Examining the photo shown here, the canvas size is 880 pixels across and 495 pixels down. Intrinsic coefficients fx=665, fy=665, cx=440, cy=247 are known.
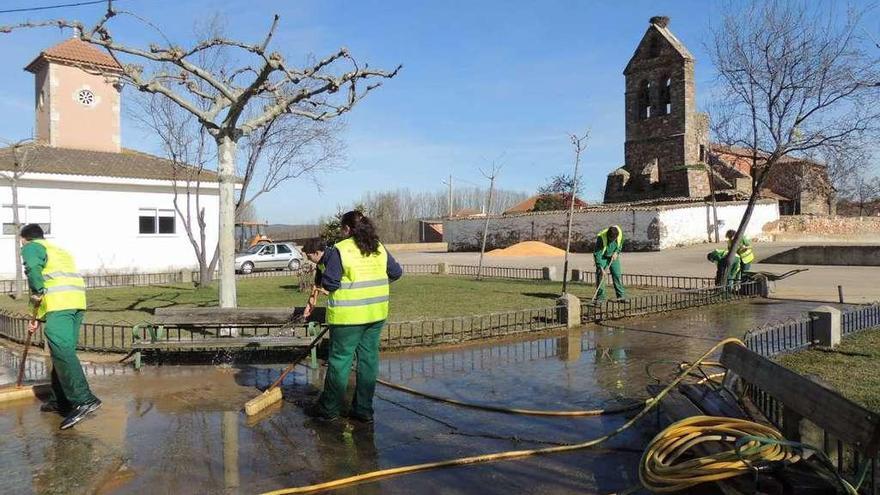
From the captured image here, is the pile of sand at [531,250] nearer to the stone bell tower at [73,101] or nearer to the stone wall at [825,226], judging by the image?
the stone wall at [825,226]

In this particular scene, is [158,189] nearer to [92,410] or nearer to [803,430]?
[92,410]

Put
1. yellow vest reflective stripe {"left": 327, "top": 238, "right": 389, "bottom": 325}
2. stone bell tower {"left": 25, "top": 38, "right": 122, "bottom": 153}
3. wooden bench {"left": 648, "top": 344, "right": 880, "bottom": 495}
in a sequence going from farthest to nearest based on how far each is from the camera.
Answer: stone bell tower {"left": 25, "top": 38, "right": 122, "bottom": 153} → yellow vest reflective stripe {"left": 327, "top": 238, "right": 389, "bottom": 325} → wooden bench {"left": 648, "top": 344, "right": 880, "bottom": 495}

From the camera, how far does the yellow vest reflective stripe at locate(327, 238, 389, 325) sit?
5453 mm

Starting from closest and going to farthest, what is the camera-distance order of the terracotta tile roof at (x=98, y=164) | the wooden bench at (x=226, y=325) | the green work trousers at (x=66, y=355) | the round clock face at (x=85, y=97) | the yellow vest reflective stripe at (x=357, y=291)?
the yellow vest reflective stripe at (x=357, y=291) → the green work trousers at (x=66, y=355) → the wooden bench at (x=226, y=325) → the terracotta tile roof at (x=98, y=164) → the round clock face at (x=85, y=97)

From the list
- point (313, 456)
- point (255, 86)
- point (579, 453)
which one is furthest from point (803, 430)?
point (255, 86)

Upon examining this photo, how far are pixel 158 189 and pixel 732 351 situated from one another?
22.4 m

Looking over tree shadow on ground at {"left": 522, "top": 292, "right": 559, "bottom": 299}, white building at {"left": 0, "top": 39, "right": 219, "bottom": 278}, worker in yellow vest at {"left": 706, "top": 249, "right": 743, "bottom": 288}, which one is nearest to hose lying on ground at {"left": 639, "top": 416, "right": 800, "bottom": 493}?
tree shadow on ground at {"left": 522, "top": 292, "right": 559, "bottom": 299}

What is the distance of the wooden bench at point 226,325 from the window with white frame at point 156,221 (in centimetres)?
1648

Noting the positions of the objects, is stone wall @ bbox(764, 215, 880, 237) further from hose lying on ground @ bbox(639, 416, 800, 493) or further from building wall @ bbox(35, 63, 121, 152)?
hose lying on ground @ bbox(639, 416, 800, 493)

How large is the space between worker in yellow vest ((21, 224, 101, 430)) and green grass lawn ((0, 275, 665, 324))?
18.6 feet

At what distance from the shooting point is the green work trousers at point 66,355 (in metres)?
5.65

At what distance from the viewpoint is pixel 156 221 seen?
78.2ft

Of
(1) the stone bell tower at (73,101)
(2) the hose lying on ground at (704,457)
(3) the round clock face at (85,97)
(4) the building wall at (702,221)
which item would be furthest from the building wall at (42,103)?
(4) the building wall at (702,221)

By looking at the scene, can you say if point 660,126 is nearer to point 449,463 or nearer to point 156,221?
point 156,221
